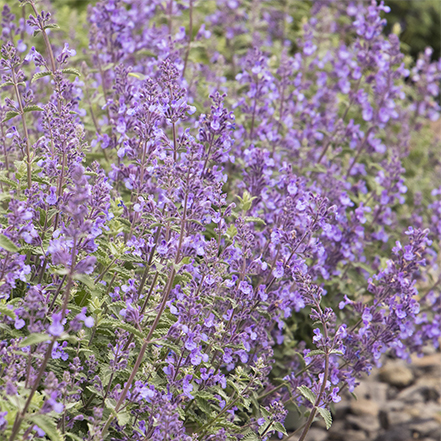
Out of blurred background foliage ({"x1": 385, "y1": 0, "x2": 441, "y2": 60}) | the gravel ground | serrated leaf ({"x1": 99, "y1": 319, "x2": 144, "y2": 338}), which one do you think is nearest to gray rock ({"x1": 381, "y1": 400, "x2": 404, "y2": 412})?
the gravel ground

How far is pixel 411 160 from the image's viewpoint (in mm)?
7555

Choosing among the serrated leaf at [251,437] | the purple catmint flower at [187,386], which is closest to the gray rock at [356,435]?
the serrated leaf at [251,437]

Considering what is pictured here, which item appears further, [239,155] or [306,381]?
[239,155]

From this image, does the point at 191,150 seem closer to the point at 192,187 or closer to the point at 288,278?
the point at 192,187

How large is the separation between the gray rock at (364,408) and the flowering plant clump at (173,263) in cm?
116

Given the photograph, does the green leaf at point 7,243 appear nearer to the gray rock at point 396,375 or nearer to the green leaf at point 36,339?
the green leaf at point 36,339

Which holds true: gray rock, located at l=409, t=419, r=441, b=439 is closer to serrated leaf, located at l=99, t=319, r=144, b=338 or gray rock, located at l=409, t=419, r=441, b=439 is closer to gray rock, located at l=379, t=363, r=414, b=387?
gray rock, located at l=379, t=363, r=414, b=387

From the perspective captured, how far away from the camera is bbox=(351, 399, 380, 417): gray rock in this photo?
546 cm

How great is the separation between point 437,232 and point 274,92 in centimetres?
188

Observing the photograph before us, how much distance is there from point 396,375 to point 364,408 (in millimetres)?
752

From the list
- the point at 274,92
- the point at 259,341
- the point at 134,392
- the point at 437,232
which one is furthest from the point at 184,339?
the point at 437,232

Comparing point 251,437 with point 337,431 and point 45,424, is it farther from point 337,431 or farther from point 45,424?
point 337,431

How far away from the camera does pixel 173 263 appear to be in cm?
246

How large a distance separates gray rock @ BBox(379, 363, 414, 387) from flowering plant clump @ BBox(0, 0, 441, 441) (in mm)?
1353
